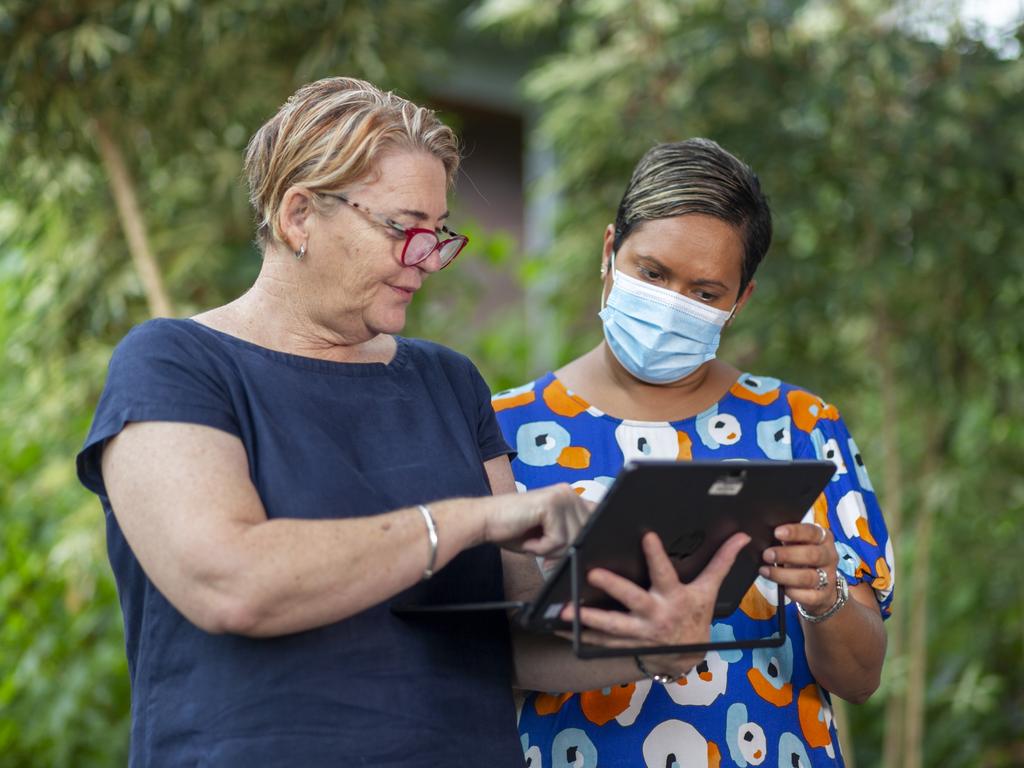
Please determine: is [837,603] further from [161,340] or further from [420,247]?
[161,340]

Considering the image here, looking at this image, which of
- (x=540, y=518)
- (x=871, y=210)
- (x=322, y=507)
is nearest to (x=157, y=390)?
(x=322, y=507)

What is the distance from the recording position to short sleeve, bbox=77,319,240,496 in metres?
1.46

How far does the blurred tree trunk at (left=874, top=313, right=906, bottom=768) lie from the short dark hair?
1.83m

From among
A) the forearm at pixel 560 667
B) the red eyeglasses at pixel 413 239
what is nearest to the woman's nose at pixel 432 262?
the red eyeglasses at pixel 413 239

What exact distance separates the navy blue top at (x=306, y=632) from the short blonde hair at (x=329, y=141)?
0.22 metres

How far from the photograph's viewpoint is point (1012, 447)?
4.17 metres

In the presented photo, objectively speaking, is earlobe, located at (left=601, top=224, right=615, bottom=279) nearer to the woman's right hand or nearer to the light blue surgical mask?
the light blue surgical mask

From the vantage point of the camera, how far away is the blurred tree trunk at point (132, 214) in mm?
3494

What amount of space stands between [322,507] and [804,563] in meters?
0.67

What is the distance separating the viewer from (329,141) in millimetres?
1610

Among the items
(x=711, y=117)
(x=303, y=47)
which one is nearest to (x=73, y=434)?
(x=303, y=47)

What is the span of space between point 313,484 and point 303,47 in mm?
2528

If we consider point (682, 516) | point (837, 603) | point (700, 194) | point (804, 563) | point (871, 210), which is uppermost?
point (700, 194)

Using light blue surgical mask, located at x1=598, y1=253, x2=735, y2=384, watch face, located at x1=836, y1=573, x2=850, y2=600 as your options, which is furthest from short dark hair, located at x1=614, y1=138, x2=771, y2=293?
watch face, located at x1=836, y1=573, x2=850, y2=600
